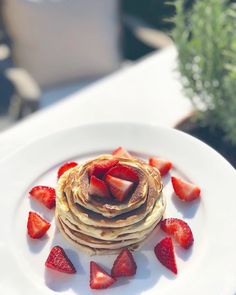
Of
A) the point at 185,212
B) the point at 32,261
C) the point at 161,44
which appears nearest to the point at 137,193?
the point at 185,212

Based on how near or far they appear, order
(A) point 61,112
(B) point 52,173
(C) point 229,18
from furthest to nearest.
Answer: (A) point 61,112 → (C) point 229,18 → (B) point 52,173

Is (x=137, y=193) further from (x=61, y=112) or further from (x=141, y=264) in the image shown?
(x=61, y=112)

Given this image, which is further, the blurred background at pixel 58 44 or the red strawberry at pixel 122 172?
the blurred background at pixel 58 44

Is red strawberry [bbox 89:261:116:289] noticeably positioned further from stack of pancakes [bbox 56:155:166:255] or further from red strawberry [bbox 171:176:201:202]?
red strawberry [bbox 171:176:201:202]

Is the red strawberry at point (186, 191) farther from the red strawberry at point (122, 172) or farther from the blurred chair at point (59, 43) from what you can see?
the blurred chair at point (59, 43)

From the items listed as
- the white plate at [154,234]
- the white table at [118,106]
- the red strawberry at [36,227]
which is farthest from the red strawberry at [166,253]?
the white table at [118,106]

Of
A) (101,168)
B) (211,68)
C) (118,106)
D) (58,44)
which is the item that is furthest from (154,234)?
(58,44)
